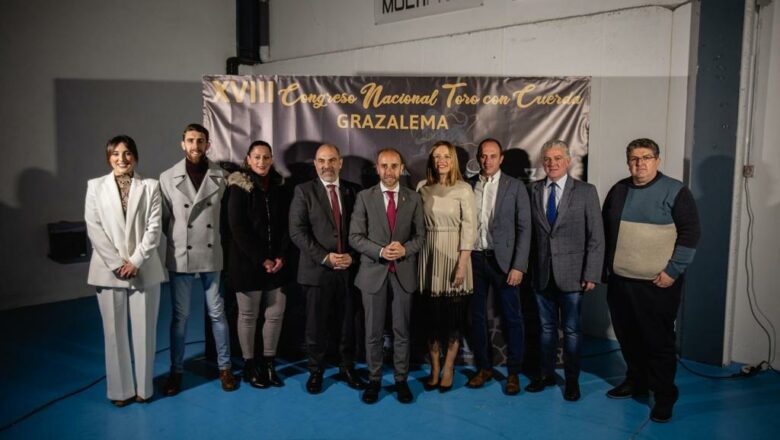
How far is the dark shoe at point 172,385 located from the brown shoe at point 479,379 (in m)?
1.95

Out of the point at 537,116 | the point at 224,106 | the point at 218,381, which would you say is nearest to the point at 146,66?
the point at 224,106

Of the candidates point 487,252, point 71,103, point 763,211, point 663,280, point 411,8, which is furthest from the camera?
point 71,103

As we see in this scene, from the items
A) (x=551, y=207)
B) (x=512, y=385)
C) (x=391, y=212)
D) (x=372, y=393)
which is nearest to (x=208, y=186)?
(x=391, y=212)

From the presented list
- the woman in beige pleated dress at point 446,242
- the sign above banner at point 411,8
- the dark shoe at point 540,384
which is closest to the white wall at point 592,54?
the sign above banner at point 411,8

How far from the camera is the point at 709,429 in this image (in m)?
3.18

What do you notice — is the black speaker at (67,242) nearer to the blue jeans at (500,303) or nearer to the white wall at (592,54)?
the white wall at (592,54)

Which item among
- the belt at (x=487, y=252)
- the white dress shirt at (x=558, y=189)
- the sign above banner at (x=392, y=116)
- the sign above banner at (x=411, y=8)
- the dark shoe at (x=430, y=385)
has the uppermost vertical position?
the sign above banner at (x=411, y=8)

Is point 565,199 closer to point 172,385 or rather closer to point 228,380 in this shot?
point 228,380

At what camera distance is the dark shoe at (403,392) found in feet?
11.5

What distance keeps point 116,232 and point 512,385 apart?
2.69 metres

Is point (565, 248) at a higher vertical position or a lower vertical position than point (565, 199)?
lower

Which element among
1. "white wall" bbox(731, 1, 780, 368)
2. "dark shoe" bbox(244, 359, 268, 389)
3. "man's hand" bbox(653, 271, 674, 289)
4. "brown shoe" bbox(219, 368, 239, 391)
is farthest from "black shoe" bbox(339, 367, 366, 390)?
"white wall" bbox(731, 1, 780, 368)

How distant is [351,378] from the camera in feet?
12.4

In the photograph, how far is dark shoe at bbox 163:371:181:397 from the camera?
3.63 meters
